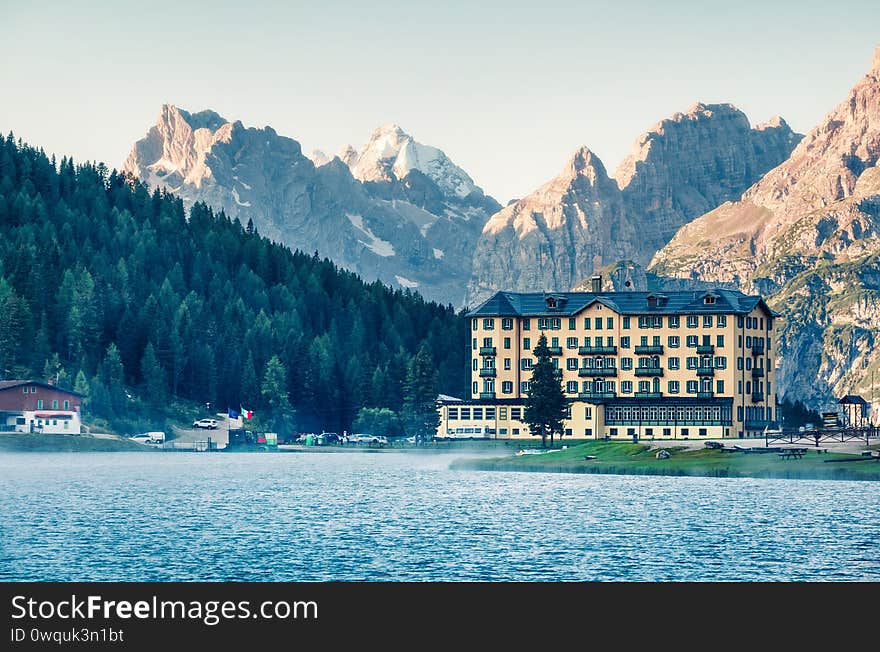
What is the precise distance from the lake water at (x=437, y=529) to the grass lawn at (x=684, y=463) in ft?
9.11

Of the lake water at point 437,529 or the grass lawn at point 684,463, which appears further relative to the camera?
the grass lawn at point 684,463

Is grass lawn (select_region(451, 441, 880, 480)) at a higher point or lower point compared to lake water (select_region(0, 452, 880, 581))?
higher

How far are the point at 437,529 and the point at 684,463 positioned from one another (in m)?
68.3

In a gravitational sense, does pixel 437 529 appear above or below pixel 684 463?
below

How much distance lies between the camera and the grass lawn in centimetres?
14875

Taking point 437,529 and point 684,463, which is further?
point 684,463

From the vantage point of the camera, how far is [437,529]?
340ft

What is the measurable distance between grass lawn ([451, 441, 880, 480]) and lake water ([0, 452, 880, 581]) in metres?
2.78

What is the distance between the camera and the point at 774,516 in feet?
368

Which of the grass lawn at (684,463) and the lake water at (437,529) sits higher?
the grass lawn at (684,463)

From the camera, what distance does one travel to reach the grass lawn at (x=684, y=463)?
149m

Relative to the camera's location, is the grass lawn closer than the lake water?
No
